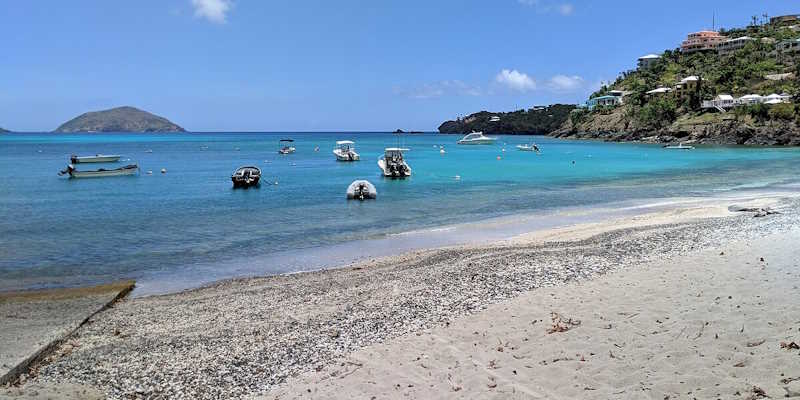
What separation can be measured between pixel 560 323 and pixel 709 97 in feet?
460

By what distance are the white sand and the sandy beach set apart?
0.03 m

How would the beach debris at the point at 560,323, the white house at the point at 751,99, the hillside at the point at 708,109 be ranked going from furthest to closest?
the white house at the point at 751,99, the hillside at the point at 708,109, the beach debris at the point at 560,323

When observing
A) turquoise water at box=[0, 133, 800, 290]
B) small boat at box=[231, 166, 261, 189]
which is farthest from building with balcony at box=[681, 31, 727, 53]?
small boat at box=[231, 166, 261, 189]

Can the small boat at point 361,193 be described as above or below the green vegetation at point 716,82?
below

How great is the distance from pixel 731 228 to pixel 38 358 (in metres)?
21.2

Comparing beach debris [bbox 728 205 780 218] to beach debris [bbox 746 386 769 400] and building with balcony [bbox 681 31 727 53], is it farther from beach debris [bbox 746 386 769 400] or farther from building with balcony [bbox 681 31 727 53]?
building with balcony [bbox 681 31 727 53]

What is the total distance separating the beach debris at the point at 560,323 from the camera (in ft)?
32.8

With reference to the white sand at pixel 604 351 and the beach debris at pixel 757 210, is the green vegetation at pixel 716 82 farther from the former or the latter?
the white sand at pixel 604 351

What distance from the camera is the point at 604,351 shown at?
897 centimetres

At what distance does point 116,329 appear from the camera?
12008mm

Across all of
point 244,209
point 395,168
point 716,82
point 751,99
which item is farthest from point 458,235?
point 716,82

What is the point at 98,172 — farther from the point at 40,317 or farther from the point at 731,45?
the point at 731,45

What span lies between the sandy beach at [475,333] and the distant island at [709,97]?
109 m

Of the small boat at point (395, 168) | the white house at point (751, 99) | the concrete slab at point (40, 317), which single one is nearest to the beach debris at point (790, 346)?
the concrete slab at point (40, 317)
